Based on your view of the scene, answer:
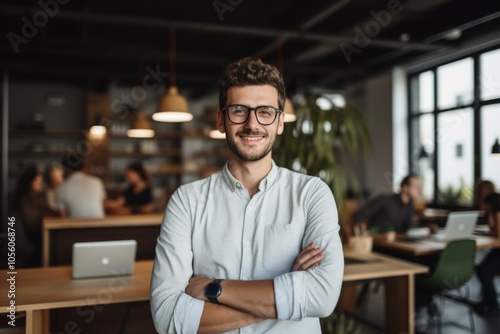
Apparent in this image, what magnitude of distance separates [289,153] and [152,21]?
2.95 metres

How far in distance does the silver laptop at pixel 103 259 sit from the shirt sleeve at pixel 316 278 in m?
1.41

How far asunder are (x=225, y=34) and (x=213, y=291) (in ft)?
21.2

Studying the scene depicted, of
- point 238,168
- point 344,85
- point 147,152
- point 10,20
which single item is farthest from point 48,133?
point 238,168

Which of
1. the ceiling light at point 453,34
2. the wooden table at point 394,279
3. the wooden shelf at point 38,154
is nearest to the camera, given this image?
the wooden table at point 394,279

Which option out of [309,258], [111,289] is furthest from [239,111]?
[111,289]

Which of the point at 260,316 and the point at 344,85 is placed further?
the point at 344,85

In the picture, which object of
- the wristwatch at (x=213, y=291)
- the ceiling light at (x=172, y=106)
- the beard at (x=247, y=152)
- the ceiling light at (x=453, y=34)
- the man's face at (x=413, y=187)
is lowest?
the wristwatch at (x=213, y=291)

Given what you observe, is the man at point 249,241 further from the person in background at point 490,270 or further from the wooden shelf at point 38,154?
the wooden shelf at point 38,154

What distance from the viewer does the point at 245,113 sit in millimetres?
1668

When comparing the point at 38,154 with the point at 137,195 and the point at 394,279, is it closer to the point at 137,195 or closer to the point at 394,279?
the point at 137,195

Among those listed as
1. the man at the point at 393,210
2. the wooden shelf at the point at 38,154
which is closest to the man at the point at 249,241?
the man at the point at 393,210

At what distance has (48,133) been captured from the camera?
9.45 metres

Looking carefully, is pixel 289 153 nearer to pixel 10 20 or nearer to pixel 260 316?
pixel 260 316

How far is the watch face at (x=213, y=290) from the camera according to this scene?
1.55 m
